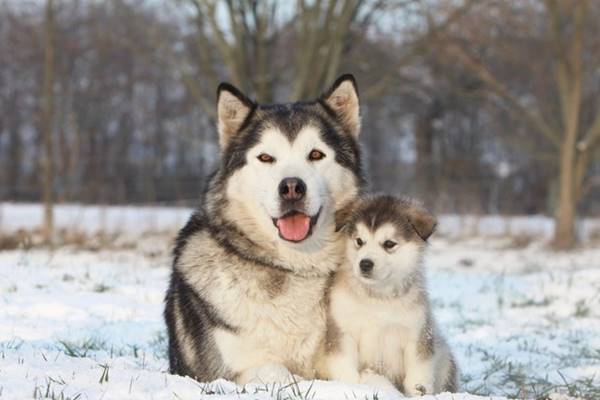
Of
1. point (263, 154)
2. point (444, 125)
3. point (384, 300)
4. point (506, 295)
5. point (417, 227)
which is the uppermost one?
point (444, 125)

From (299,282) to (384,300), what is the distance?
501mm

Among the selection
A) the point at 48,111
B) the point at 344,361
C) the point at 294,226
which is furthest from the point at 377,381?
the point at 48,111

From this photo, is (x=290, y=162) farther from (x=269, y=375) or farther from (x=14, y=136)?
(x=14, y=136)

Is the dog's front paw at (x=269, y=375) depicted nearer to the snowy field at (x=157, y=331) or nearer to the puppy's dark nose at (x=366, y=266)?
the snowy field at (x=157, y=331)

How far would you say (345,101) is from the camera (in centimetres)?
444

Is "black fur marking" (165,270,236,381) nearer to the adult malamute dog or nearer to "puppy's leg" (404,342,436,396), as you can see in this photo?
the adult malamute dog

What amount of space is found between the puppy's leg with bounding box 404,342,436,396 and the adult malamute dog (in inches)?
20.7

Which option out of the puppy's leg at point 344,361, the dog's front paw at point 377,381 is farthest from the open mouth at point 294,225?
the dog's front paw at point 377,381

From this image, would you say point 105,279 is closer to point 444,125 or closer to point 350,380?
point 350,380

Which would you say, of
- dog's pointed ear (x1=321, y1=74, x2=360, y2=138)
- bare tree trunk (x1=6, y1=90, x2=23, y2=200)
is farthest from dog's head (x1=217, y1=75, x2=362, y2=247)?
bare tree trunk (x1=6, y1=90, x2=23, y2=200)

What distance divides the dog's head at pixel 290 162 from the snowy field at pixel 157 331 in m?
0.98

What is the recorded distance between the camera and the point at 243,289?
391 cm

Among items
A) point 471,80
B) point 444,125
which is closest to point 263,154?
point 471,80

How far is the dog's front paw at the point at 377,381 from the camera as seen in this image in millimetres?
3620
